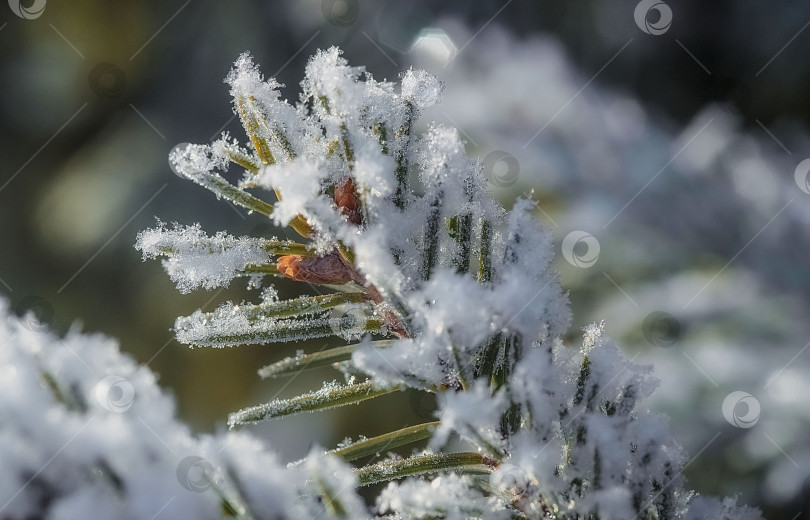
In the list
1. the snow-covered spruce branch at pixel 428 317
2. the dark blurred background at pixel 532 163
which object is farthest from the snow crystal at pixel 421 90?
the dark blurred background at pixel 532 163

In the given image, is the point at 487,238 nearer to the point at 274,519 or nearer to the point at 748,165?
the point at 274,519

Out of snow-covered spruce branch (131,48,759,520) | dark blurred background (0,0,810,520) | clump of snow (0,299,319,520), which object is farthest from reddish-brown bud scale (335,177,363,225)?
dark blurred background (0,0,810,520)

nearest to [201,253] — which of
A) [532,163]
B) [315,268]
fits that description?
[315,268]

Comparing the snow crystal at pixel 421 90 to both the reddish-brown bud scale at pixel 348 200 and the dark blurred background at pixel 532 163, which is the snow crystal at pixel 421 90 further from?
the dark blurred background at pixel 532 163

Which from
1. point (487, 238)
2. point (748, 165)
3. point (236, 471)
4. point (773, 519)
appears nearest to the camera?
point (236, 471)

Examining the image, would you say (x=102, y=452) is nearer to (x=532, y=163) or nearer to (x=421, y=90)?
(x=421, y=90)

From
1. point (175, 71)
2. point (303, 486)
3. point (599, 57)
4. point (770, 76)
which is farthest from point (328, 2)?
point (303, 486)

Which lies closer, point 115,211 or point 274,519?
point 274,519
